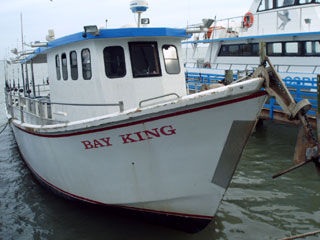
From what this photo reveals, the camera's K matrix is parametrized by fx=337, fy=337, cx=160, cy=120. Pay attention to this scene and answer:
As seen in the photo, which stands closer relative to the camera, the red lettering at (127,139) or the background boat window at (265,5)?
the red lettering at (127,139)

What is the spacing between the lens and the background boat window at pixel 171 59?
6.63 metres

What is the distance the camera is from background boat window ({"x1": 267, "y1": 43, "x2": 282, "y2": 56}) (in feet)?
54.9

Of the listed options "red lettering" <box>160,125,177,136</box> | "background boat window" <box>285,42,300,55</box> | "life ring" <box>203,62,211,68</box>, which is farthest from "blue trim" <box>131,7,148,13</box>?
"life ring" <box>203,62,211,68</box>

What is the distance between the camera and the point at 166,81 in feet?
21.7

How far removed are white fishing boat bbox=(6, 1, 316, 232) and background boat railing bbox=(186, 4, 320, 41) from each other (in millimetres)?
11182

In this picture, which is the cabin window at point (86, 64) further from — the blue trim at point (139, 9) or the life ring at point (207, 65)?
the life ring at point (207, 65)

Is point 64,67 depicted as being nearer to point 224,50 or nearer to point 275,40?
point 275,40

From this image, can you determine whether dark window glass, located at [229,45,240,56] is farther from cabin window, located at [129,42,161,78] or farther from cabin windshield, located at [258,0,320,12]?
cabin window, located at [129,42,161,78]

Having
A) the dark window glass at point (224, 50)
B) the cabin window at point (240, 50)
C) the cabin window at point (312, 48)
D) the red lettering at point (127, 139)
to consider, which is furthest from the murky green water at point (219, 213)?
the dark window glass at point (224, 50)

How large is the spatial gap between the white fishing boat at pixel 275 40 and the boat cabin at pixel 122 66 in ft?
25.7

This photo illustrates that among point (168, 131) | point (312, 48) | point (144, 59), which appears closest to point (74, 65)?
point (144, 59)

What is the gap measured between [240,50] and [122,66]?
46.7 ft

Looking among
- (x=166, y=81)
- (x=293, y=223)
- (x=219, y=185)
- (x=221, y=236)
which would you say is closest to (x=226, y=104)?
(x=219, y=185)

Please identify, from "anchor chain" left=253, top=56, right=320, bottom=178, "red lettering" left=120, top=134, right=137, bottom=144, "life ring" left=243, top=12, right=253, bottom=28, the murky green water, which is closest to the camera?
"anchor chain" left=253, top=56, right=320, bottom=178
